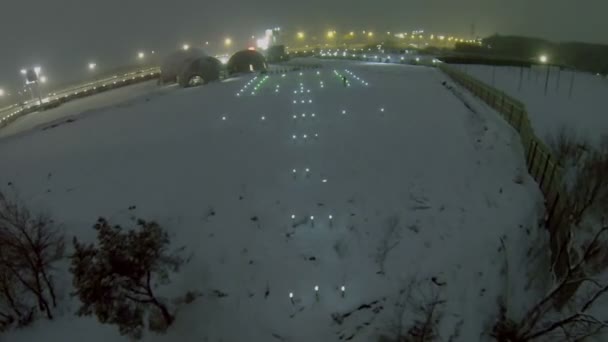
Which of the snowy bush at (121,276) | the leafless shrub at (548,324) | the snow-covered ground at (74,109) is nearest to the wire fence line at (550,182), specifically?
the leafless shrub at (548,324)

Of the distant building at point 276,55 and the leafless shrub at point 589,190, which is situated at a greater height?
the distant building at point 276,55

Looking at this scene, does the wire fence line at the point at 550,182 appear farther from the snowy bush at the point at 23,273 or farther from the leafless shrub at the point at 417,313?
the snowy bush at the point at 23,273

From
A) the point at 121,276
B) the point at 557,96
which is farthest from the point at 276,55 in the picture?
the point at 121,276

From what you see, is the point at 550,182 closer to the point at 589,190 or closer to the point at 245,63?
the point at 589,190

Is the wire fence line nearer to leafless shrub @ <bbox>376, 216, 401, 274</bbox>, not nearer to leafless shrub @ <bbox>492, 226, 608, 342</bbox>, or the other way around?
leafless shrub @ <bbox>492, 226, 608, 342</bbox>

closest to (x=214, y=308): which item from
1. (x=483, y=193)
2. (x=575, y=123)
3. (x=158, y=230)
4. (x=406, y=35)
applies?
(x=158, y=230)
